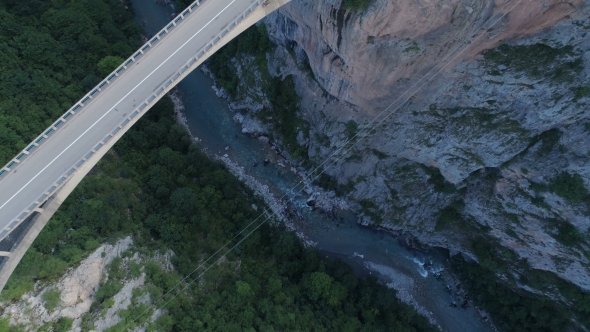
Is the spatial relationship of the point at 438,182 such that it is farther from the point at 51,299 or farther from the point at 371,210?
the point at 51,299

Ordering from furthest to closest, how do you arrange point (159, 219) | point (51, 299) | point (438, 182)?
point (438, 182) → point (159, 219) → point (51, 299)

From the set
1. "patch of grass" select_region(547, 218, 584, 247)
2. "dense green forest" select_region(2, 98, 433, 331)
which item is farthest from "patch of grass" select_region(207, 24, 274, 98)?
"patch of grass" select_region(547, 218, 584, 247)

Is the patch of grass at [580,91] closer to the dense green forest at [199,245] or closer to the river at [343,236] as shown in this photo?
the river at [343,236]

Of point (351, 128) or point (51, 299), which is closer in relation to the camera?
point (51, 299)

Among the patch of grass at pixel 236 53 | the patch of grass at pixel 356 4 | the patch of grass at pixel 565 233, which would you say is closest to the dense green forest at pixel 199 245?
the patch of grass at pixel 236 53

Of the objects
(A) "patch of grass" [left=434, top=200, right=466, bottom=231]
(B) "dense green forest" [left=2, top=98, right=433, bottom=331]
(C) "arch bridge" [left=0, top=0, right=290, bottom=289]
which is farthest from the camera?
(A) "patch of grass" [left=434, top=200, right=466, bottom=231]

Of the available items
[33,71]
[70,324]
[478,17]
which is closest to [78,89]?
[33,71]

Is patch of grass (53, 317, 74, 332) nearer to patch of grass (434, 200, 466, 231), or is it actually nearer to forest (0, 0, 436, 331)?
forest (0, 0, 436, 331)

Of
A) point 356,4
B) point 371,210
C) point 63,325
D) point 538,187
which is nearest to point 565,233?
point 538,187
